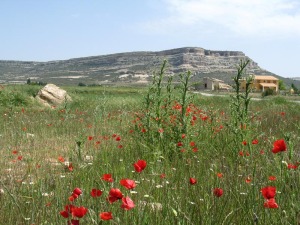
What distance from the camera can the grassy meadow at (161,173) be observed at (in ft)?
10.5

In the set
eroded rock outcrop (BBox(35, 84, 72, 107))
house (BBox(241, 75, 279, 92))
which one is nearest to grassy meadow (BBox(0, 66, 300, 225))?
eroded rock outcrop (BBox(35, 84, 72, 107))

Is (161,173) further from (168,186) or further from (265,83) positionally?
(265,83)

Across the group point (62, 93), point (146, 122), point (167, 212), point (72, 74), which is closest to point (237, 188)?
point (167, 212)

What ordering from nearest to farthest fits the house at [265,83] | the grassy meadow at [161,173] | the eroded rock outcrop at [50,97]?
the grassy meadow at [161,173], the eroded rock outcrop at [50,97], the house at [265,83]

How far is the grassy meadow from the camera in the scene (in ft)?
10.5

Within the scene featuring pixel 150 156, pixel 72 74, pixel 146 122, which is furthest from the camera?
pixel 72 74

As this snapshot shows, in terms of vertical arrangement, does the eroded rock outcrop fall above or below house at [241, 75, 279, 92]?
above

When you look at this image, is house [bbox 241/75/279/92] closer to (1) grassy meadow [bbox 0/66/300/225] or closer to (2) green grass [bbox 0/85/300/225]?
(1) grassy meadow [bbox 0/66/300/225]

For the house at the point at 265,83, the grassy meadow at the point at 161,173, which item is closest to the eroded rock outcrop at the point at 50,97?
the grassy meadow at the point at 161,173

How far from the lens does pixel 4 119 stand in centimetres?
1456

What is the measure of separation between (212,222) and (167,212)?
0.44 metres

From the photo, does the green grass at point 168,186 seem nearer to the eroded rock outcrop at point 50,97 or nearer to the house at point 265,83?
the eroded rock outcrop at point 50,97

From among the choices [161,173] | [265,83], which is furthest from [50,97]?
[265,83]

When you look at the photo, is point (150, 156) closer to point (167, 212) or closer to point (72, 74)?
point (167, 212)
